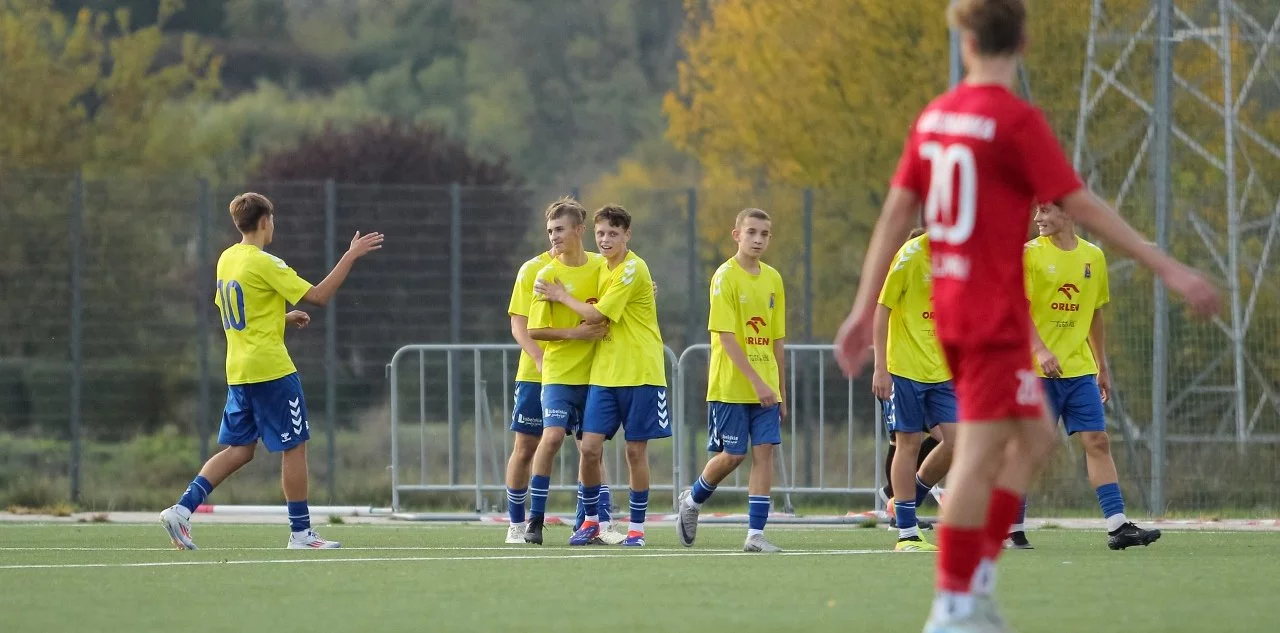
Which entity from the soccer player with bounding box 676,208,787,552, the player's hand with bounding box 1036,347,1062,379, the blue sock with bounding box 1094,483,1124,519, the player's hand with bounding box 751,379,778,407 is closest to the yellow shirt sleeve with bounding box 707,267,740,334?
the soccer player with bounding box 676,208,787,552

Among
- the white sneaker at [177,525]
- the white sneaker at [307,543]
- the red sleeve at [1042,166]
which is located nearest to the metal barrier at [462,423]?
the white sneaker at [307,543]

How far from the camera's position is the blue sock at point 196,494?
34.6 feet

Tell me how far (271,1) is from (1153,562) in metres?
71.5

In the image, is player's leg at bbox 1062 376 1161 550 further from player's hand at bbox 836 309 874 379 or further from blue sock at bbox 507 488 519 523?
player's hand at bbox 836 309 874 379

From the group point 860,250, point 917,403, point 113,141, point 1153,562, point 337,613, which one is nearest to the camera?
point 337,613

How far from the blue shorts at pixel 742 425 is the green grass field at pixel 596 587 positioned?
0.58 metres

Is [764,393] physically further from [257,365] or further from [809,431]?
[809,431]

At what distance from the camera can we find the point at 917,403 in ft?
35.4

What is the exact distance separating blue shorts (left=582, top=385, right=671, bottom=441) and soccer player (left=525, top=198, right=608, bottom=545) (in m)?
0.26

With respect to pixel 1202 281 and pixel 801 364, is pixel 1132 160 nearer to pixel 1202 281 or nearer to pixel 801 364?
pixel 801 364

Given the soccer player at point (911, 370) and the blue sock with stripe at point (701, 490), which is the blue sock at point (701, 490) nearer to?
the blue sock with stripe at point (701, 490)

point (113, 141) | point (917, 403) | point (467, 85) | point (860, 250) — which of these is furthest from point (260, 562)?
point (467, 85)

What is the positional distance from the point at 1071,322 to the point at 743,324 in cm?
172

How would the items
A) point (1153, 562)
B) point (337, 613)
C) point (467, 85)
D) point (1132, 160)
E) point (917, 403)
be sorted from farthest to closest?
point (467, 85), point (1132, 160), point (917, 403), point (1153, 562), point (337, 613)
